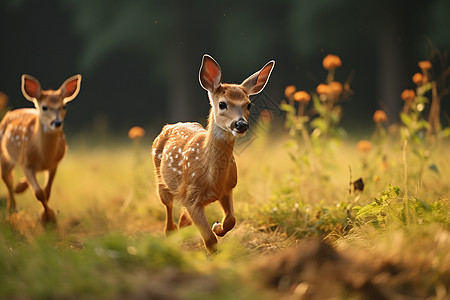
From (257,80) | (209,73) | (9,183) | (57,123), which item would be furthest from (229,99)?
(9,183)

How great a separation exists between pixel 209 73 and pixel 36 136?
188cm

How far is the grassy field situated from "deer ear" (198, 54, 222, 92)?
576 mm

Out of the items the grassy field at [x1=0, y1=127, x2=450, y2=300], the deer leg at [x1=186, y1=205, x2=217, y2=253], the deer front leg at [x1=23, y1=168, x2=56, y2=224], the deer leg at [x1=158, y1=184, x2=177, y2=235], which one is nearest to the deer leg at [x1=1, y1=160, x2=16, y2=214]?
the grassy field at [x1=0, y1=127, x2=450, y2=300]

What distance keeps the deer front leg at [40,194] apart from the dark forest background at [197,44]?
659 cm

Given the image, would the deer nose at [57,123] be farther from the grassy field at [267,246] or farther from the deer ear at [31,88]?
the grassy field at [267,246]

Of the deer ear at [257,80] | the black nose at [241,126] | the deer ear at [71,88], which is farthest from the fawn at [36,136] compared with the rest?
the black nose at [241,126]

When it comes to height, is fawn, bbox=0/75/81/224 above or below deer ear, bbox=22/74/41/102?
below

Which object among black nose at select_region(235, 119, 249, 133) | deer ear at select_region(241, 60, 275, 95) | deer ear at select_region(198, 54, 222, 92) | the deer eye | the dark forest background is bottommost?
the dark forest background

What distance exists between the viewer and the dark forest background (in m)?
13.7

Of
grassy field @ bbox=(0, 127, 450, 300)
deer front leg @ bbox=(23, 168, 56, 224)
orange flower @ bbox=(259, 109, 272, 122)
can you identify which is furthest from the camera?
deer front leg @ bbox=(23, 168, 56, 224)

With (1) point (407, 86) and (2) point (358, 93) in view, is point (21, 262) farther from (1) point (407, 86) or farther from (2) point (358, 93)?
(2) point (358, 93)

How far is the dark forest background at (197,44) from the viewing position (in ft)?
44.9

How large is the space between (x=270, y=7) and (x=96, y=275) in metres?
13.8

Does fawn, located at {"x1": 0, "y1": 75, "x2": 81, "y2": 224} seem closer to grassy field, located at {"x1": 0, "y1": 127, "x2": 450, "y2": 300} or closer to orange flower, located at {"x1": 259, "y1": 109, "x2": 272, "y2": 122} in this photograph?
grassy field, located at {"x1": 0, "y1": 127, "x2": 450, "y2": 300}
